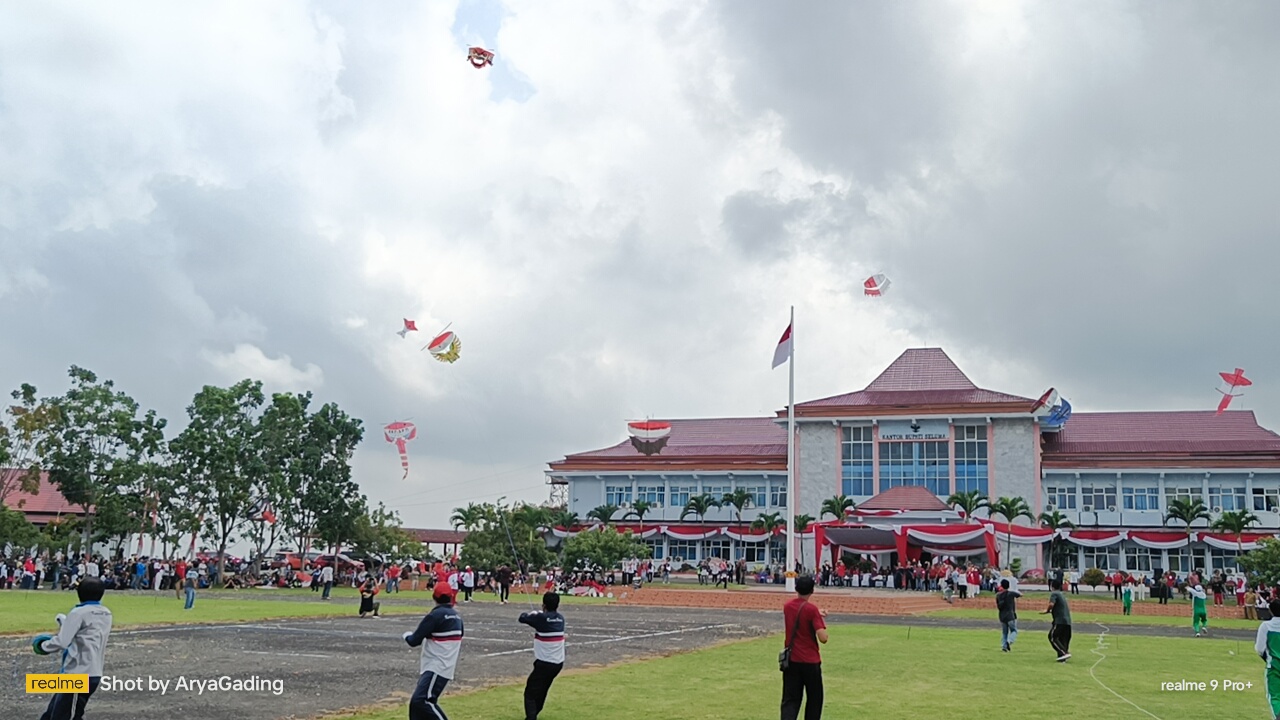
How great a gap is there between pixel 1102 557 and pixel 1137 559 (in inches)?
78.3

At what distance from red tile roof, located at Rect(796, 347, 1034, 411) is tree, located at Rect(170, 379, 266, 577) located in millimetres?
36052

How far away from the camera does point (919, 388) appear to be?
7025 cm

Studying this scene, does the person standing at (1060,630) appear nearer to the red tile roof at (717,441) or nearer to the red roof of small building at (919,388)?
the red roof of small building at (919,388)

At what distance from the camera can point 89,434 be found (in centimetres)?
4975

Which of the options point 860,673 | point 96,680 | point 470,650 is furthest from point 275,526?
point 96,680

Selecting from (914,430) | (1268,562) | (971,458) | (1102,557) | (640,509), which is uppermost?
(914,430)

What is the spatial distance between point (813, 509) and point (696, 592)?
26864 millimetres

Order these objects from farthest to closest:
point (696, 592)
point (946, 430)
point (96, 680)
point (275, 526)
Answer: point (946, 430) → point (275, 526) → point (696, 592) → point (96, 680)

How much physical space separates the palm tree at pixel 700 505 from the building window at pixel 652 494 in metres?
2.38

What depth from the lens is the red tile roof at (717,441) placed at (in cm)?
7444

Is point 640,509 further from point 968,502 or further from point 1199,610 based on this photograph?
point 1199,610

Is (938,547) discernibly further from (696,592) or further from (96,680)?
(96,680)

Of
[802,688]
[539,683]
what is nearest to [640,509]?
[539,683]

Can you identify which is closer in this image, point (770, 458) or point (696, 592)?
point (696, 592)
